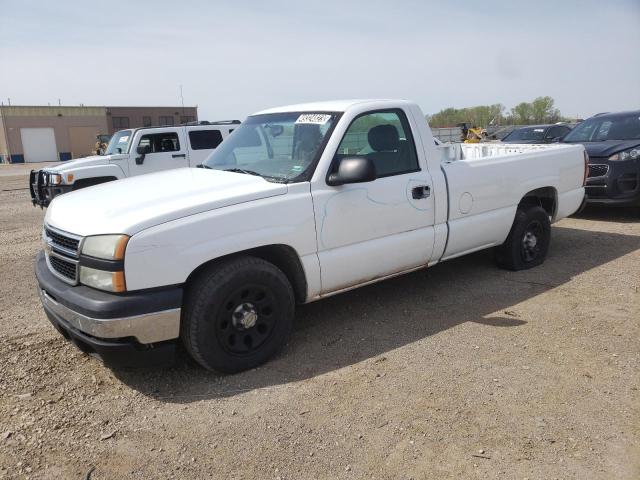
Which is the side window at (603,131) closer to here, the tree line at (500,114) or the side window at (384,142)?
the side window at (384,142)

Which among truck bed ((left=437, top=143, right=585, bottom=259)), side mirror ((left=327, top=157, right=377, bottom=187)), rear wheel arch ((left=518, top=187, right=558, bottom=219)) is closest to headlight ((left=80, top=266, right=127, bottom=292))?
side mirror ((left=327, top=157, right=377, bottom=187))

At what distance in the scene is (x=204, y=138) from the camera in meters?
11.8

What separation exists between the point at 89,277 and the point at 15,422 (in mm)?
952

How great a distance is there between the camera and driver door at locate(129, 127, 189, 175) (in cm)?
1079

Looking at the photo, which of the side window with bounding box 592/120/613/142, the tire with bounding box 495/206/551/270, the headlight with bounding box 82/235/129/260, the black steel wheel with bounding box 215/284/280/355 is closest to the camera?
the headlight with bounding box 82/235/129/260

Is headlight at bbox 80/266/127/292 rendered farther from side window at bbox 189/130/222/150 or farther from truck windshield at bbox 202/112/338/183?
side window at bbox 189/130/222/150

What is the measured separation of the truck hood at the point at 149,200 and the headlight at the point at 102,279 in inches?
9.4

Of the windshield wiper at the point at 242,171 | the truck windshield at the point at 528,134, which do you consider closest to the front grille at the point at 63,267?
the windshield wiper at the point at 242,171

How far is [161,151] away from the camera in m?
11.2

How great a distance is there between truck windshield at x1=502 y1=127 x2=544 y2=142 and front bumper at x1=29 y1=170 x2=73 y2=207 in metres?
11.2

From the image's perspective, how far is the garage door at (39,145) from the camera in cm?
5188

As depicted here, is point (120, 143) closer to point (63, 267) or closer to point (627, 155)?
point (63, 267)

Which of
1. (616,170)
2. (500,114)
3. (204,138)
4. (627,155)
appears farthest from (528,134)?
(500,114)

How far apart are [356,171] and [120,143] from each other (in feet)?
29.1
